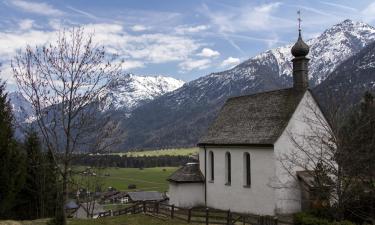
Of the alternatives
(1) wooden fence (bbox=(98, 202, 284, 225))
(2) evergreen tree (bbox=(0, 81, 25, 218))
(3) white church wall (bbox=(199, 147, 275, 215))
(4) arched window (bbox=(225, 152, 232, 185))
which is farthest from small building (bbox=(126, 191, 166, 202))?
(2) evergreen tree (bbox=(0, 81, 25, 218))

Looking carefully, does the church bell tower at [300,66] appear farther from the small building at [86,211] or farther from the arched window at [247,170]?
the small building at [86,211]

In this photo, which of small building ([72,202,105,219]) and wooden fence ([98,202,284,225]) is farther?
small building ([72,202,105,219])

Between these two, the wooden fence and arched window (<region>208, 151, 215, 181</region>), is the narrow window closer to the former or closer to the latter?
arched window (<region>208, 151, 215, 181</region>)

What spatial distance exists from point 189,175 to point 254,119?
9.76 metres

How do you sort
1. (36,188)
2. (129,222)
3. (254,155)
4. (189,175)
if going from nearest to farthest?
(129,222) → (254,155) → (189,175) → (36,188)

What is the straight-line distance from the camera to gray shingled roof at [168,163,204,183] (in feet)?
148

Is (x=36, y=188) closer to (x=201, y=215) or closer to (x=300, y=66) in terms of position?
(x=201, y=215)

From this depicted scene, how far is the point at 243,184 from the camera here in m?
39.9

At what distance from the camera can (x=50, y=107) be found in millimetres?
25016

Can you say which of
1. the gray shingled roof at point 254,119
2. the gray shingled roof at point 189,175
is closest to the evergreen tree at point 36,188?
the gray shingled roof at point 189,175

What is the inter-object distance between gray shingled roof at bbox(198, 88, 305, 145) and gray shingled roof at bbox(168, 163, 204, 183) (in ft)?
10.4

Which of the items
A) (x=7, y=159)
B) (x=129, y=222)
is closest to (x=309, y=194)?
(x=129, y=222)

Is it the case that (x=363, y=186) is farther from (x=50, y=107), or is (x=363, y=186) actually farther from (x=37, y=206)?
(x=37, y=206)

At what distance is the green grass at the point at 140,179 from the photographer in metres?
147
